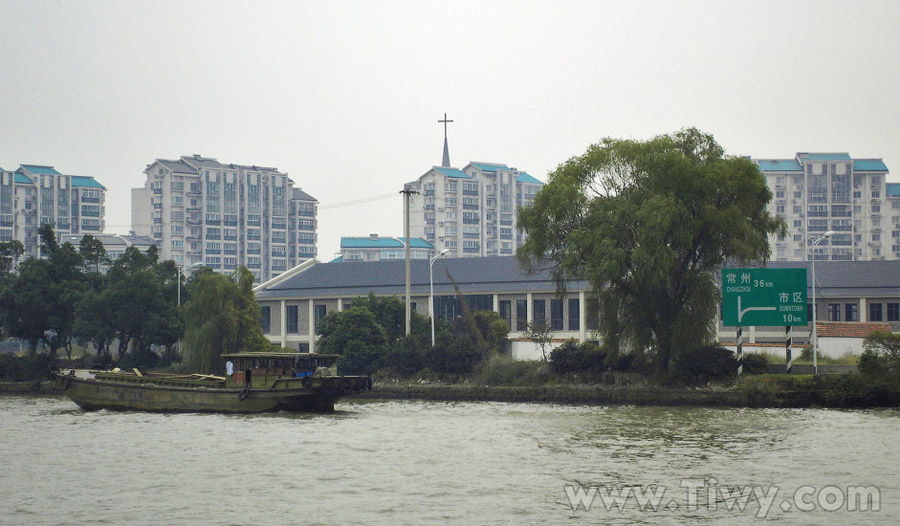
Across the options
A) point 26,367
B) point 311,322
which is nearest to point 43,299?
point 26,367

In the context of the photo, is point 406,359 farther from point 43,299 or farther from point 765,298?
point 43,299

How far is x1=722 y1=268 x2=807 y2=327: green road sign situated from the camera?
52.5 m

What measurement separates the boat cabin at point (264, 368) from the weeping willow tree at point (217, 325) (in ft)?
54.0

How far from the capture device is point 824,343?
200 ft

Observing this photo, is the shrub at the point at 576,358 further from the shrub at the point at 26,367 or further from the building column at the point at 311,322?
the shrub at the point at 26,367

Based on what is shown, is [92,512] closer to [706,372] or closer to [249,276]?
[706,372]

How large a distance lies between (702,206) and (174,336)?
3919cm

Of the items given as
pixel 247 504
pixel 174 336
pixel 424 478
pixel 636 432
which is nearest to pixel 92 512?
pixel 247 504

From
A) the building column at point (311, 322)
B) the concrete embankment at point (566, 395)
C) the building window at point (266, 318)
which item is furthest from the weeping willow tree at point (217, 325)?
the building window at point (266, 318)

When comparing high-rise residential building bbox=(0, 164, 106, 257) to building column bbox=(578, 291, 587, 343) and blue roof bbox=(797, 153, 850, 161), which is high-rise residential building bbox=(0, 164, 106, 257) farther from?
building column bbox=(578, 291, 587, 343)

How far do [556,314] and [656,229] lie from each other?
2818 cm

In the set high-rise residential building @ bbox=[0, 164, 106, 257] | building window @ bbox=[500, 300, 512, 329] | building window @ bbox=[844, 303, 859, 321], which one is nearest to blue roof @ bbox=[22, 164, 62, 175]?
high-rise residential building @ bbox=[0, 164, 106, 257]

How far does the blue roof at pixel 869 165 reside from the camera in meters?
197

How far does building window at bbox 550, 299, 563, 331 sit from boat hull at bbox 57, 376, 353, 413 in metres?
33.4
